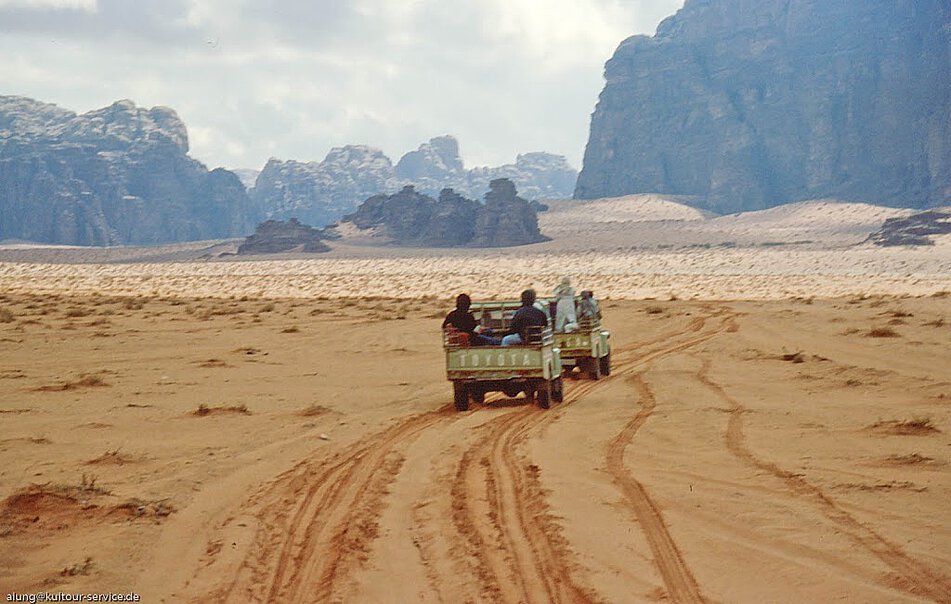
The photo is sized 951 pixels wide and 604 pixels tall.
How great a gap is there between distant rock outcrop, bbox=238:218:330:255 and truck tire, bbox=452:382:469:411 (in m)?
114

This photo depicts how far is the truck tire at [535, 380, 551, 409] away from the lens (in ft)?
44.2

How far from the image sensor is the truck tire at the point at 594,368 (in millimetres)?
16812

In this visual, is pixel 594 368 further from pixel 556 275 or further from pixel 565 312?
pixel 556 275

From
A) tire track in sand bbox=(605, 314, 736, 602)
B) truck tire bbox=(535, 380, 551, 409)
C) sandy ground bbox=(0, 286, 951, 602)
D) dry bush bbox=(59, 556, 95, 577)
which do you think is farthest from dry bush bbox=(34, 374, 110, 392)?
dry bush bbox=(59, 556, 95, 577)

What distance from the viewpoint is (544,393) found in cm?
1354

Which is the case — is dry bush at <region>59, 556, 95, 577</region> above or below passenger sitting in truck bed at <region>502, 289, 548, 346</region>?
below

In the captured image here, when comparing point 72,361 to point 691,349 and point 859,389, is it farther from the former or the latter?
point 859,389

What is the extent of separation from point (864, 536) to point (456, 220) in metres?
127

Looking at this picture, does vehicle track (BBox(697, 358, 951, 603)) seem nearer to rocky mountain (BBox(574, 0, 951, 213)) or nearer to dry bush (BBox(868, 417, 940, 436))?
dry bush (BBox(868, 417, 940, 436))

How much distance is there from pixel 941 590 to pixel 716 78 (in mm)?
178061

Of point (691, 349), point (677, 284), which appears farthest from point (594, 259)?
point (691, 349)

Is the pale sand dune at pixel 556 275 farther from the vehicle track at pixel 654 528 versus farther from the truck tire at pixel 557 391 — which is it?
the vehicle track at pixel 654 528

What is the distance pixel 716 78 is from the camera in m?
176

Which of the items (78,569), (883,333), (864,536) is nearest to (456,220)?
(883,333)
